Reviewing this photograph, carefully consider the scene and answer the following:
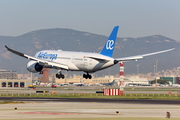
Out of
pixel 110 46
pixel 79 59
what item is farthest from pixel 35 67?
pixel 110 46

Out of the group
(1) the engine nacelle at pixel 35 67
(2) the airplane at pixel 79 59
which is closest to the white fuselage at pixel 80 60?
(2) the airplane at pixel 79 59

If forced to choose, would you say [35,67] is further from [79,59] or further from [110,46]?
[110,46]

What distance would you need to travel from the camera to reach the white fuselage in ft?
297

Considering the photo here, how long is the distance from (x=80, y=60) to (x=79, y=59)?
35cm

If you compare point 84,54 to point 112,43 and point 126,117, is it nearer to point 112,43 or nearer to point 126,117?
point 112,43

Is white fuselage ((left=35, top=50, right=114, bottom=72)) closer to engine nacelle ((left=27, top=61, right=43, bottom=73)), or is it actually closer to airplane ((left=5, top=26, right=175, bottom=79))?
airplane ((left=5, top=26, right=175, bottom=79))

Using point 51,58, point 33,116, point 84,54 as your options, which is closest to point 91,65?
point 84,54

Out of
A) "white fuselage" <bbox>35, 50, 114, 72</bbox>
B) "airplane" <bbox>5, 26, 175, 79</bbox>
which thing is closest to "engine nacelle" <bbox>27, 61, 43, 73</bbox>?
"airplane" <bbox>5, 26, 175, 79</bbox>

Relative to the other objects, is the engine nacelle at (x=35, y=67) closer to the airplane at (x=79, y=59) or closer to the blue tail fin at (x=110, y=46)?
the airplane at (x=79, y=59)

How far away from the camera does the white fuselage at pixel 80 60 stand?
90.5 metres

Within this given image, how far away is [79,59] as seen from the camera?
9262 cm

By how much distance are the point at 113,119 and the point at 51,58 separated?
50.7m

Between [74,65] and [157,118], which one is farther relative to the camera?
[74,65]

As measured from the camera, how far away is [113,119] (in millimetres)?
47812
